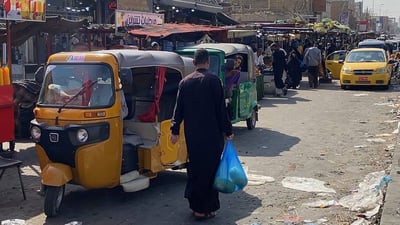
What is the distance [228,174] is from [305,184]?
2090mm

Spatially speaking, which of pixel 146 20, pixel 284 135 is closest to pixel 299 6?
pixel 146 20

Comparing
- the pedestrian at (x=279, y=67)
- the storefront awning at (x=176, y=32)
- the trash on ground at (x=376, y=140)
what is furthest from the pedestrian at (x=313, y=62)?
the trash on ground at (x=376, y=140)

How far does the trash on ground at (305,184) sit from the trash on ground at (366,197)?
431 millimetres

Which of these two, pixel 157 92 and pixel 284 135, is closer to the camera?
pixel 157 92

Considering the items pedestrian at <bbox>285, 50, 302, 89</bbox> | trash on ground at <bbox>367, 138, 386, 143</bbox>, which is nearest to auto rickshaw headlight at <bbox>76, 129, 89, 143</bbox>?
trash on ground at <bbox>367, 138, 386, 143</bbox>

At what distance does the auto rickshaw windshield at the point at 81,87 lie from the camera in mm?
6742

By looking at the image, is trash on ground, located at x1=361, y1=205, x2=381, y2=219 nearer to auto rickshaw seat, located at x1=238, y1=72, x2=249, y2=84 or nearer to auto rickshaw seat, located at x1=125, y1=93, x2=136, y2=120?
auto rickshaw seat, located at x1=125, y1=93, x2=136, y2=120

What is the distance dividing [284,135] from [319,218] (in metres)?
5.78

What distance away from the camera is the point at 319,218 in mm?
6500

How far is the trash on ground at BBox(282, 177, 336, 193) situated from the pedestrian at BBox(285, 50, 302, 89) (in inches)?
545

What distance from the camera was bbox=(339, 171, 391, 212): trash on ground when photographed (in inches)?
263

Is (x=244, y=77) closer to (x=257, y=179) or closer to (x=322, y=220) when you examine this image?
(x=257, y=179)

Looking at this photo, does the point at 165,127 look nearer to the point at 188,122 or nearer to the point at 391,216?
the point at 188,122

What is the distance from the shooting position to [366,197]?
704 cm
